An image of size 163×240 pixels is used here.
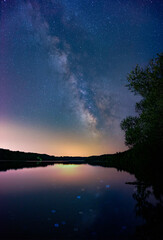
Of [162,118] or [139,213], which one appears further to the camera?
[162,118]

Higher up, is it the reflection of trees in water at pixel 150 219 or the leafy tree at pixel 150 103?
the leafy tree at pixel 150 103

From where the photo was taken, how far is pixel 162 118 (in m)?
16.5

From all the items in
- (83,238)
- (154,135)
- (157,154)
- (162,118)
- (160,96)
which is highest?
(160,96)

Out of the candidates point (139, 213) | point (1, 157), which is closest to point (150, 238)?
point (139, 213)

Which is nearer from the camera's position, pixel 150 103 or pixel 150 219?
pixel 150 219

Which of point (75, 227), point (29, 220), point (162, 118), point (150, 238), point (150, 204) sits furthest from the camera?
point (162, 118)

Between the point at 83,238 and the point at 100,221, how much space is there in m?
1.50

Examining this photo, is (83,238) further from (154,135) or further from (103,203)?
(154,135)

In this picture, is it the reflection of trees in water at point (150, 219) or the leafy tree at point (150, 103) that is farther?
the leafy tree at point (150, 103)

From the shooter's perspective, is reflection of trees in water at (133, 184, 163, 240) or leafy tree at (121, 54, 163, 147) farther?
leafy tree at (121, 54, 163, 147)

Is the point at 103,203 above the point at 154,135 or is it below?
below

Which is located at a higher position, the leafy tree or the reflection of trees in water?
the leafy tree

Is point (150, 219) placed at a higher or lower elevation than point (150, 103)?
lower

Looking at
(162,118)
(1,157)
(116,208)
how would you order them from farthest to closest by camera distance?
(1,157) < (162,118) < (116,208)
